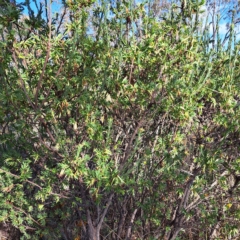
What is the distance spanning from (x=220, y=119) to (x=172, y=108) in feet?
1.53

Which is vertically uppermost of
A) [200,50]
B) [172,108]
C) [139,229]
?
[200,50]

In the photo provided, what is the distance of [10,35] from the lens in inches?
98.9

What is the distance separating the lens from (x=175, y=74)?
290 centimetres

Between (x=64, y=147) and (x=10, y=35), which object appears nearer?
(x=10, y=35)

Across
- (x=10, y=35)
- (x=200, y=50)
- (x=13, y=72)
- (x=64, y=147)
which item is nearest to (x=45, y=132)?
(x=64, y=147)

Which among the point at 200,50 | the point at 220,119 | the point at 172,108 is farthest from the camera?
the point at 200,50

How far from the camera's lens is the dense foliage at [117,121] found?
9.11ft

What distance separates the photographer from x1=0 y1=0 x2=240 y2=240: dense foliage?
2775 millimetres

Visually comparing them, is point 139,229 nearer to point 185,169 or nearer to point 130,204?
point 130,204

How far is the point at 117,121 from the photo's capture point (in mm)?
3328

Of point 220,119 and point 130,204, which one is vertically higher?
point 220,119

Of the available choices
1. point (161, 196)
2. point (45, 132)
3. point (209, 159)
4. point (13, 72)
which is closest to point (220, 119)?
point (209, 159)

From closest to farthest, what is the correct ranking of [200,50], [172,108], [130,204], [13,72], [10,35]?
[10,35]
[13,72]
[172,108]
[200,50]
[130,204]

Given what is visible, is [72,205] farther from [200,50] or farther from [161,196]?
[200,50]
